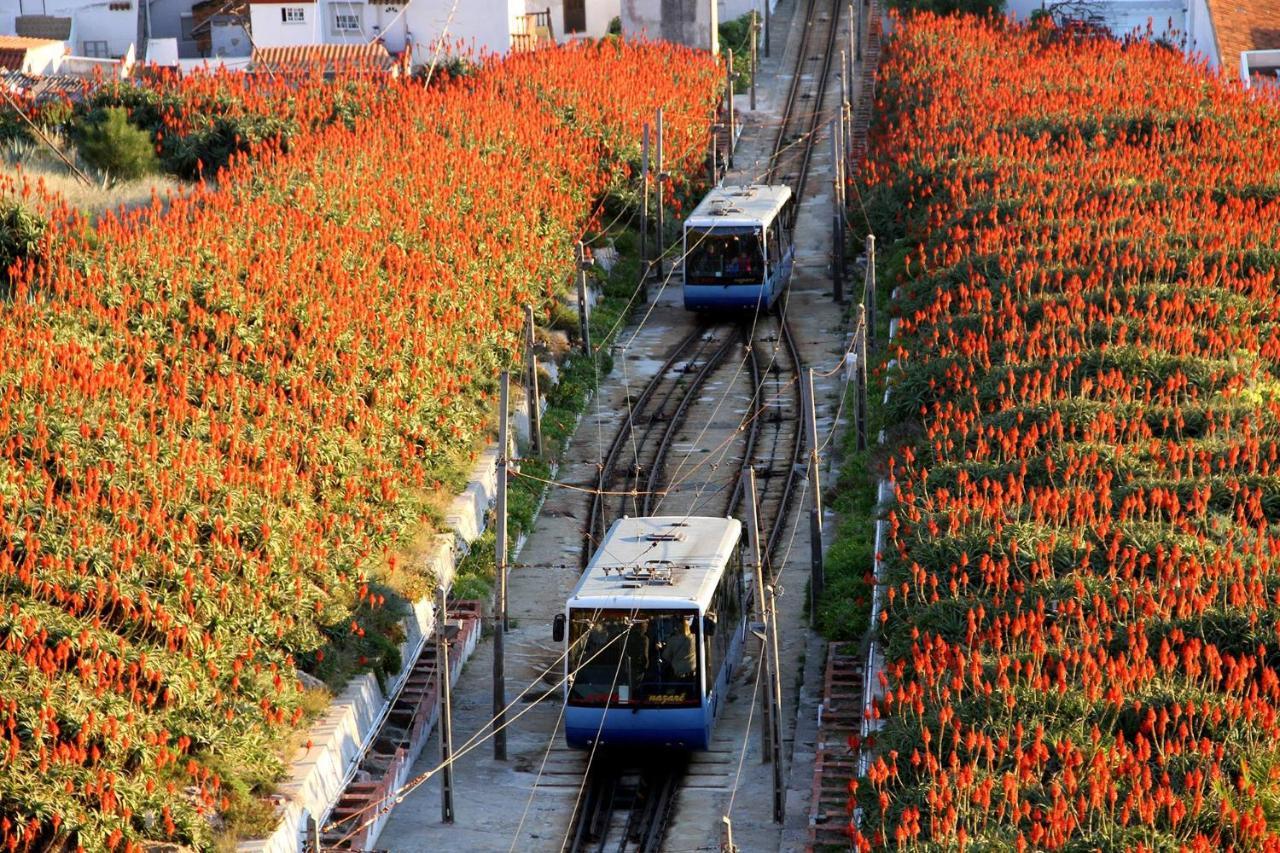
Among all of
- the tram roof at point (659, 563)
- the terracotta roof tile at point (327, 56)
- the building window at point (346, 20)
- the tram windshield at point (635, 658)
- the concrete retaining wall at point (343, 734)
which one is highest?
the building window at point (346, 20)

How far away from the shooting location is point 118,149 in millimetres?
48906

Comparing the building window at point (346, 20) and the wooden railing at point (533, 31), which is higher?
the building window at point (346, 20)

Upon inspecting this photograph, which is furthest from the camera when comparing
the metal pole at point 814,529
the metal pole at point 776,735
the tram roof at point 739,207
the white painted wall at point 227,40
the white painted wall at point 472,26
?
the white painted wall at point 227,40

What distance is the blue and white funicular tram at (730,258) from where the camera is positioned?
4316cm

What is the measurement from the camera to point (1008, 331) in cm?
3375

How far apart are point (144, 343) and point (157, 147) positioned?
2336 centimetres

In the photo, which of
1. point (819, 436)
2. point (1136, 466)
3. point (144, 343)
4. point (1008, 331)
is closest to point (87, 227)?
point (144, 343)

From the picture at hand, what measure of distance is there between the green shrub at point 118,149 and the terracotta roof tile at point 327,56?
41.6ft

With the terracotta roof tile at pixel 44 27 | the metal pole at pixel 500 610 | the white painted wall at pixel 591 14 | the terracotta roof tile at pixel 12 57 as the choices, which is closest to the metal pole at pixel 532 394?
the metal pole at pixel 500 610

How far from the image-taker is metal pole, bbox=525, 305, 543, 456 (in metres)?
35.1

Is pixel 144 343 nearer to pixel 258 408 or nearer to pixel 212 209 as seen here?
pixel 258 408

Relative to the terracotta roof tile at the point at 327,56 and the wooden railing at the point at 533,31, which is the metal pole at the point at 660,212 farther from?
the wooden railing at the point at 533,31

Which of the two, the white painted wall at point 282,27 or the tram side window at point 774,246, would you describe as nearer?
the tram side window at point 774,246

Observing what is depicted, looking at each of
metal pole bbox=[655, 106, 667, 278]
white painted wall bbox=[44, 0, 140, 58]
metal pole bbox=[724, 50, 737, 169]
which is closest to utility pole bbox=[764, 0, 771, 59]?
metal pole bbox=[724, 50, 737, 169]
